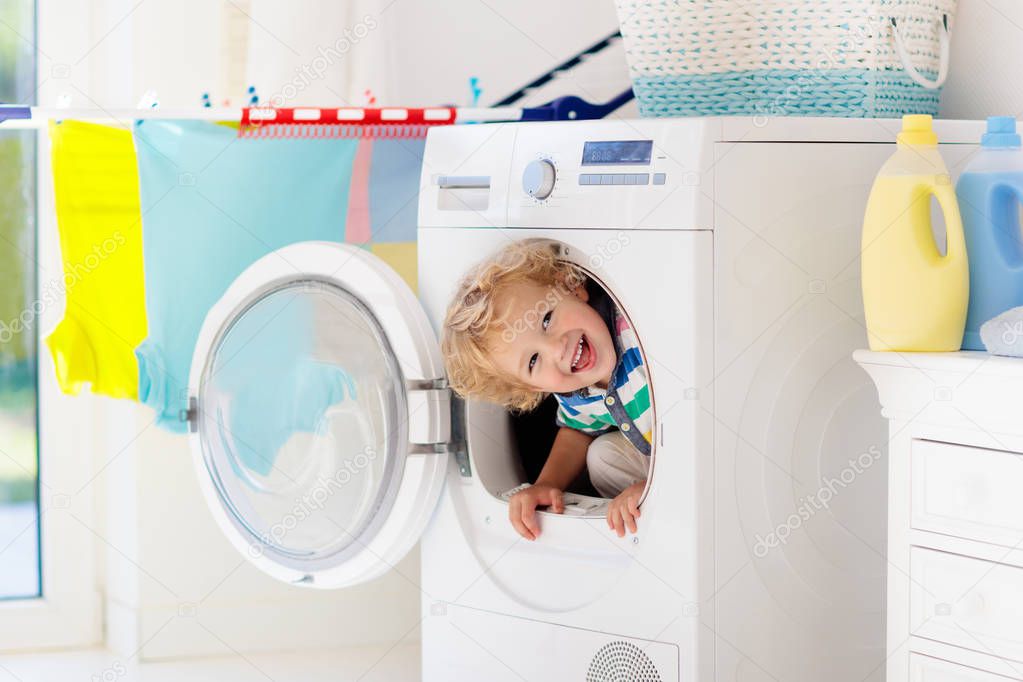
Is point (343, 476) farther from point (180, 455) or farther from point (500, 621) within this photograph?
point (180, 455)

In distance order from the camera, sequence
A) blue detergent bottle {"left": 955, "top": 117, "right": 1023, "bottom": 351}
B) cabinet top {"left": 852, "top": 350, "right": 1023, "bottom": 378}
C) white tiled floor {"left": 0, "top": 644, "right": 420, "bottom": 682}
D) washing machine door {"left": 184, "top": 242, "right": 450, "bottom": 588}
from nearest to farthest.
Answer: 1. cabinet top {"left": 852, "top": 350, "right": 1023, "bottom": 378}
2. blue detergent bottle {"left": 955, "top": 117, "right": 1023, "bottom": 351}
3. washing machine door {"left": 184, "top": 242, "right": 450, "bottom": 588}
4. white tiled floor {"left": 0, "top": 644, "right": 420, "bottom": 682}

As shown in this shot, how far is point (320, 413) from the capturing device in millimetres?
1720

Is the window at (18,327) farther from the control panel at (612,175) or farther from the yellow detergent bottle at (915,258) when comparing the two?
the yellow detergent bottle at (915,258)

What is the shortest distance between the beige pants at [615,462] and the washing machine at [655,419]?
0.10m

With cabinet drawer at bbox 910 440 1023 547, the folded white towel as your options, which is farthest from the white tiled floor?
the folded white towel

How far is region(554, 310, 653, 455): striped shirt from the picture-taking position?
1654mm

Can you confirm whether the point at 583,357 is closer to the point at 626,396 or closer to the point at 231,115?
the point at 626,396

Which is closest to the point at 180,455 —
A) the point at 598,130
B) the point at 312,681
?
the point at 312,681

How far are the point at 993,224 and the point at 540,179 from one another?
22.3 inches

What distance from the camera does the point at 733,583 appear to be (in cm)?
155

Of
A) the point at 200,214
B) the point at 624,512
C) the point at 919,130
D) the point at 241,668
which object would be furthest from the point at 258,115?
the point at 241,668

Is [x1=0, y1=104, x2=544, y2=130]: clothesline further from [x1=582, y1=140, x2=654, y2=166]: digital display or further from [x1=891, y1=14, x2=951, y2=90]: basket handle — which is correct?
[x1=891, y1=14, x2=951, y2=90]: basket handle

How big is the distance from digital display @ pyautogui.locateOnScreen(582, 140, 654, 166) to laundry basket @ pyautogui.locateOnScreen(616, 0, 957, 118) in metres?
0.28

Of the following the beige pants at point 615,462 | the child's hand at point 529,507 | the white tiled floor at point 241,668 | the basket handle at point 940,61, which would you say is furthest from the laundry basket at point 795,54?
the white tiled floor at point 241,668
